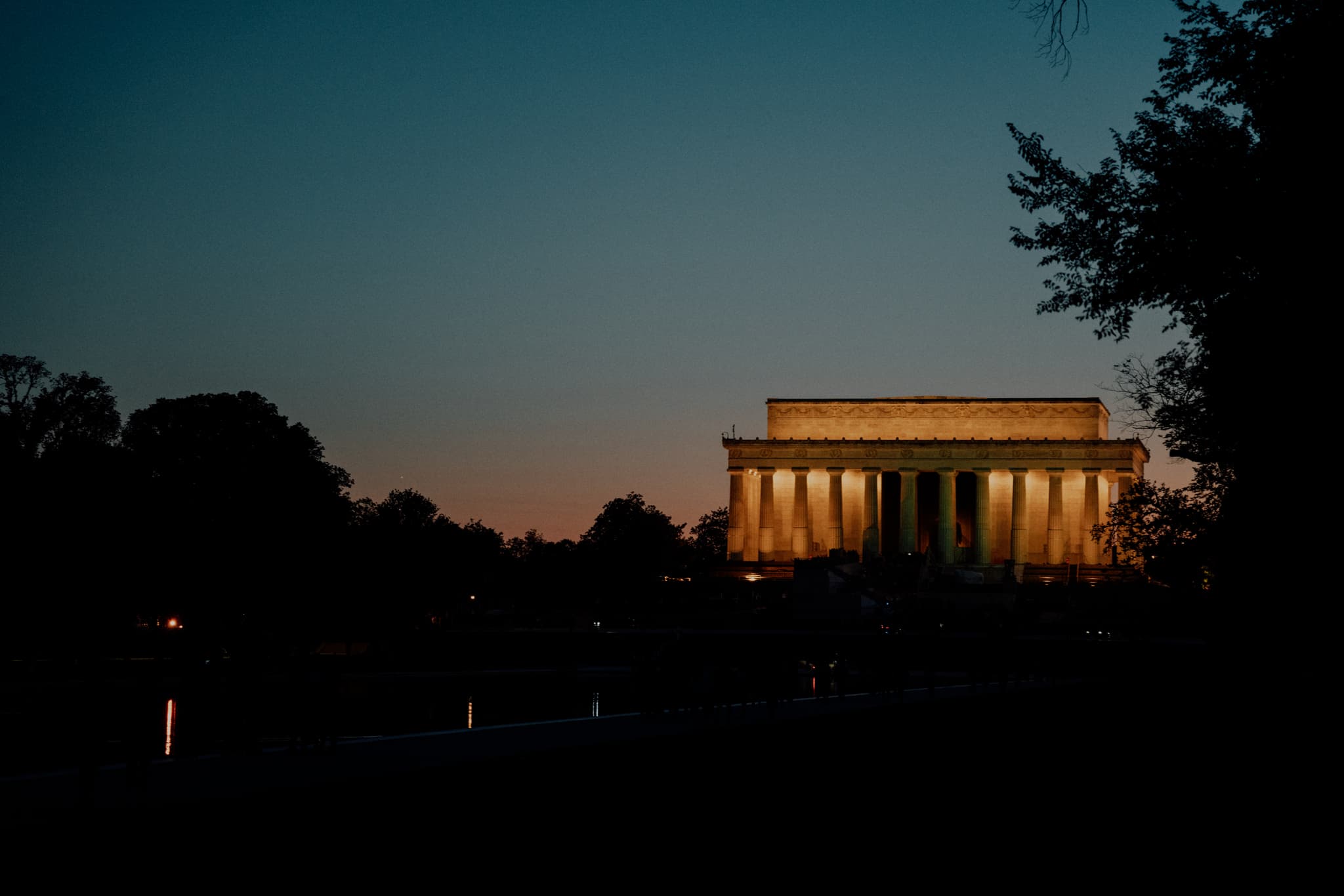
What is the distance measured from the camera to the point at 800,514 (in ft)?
385

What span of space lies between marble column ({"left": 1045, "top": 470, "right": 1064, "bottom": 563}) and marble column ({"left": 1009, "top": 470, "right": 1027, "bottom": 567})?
187 cm

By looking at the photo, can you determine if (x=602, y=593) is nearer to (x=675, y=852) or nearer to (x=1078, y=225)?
(x=1078, y=225)

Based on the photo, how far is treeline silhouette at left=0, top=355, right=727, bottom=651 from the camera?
4275 centimetres

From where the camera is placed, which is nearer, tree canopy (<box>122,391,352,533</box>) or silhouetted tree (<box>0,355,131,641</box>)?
silhouetted tree (<box>0,355,131,641</box>)

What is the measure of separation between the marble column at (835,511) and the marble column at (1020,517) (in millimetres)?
13539

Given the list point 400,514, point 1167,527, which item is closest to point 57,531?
point 1167,527

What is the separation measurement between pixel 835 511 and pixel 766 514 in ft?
18.2

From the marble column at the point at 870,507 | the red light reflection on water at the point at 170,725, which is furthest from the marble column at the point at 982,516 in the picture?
the red light reflection on water at the point at 170,725

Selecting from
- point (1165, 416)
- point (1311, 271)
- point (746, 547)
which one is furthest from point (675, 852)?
point (746, 547)

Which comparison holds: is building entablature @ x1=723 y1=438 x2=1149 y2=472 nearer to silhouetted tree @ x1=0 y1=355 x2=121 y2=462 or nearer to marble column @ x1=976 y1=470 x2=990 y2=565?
marble column @ x1=976 y1=470 x2=990 y2=565

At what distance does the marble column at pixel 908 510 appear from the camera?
11625 cm

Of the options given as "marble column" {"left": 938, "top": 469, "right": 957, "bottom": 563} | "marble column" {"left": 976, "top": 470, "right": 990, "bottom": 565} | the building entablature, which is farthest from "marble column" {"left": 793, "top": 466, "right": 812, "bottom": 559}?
"marble column" {"left": 976, "top": 470, "right": 990, "bottom": 565}

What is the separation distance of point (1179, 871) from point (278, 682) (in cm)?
2575

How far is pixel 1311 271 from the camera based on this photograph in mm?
16422
